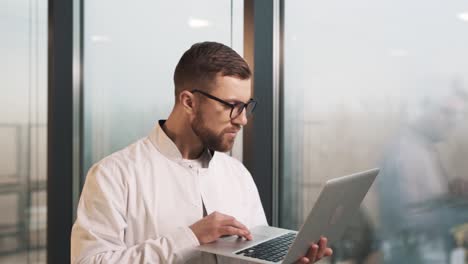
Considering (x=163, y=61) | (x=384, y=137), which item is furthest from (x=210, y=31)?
(x=384, y=137)

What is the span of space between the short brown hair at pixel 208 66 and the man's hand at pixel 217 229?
0.36m

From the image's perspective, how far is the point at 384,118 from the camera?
6.16ft

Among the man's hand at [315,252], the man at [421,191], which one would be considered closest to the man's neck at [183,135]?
the man's hand at [315,252]

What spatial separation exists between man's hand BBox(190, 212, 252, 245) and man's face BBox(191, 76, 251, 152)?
0.78 feet

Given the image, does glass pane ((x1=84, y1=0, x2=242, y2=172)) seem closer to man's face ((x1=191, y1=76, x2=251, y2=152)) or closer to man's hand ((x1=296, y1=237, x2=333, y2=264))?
man's face ((x1=191, y1=76, x2=251, y2=152))

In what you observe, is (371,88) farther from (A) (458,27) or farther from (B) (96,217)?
(B) (96,217)

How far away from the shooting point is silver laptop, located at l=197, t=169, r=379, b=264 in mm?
1108

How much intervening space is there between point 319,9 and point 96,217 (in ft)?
3.97

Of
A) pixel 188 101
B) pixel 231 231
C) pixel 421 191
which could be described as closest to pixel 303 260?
pixel 231 231

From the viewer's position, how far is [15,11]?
9.66 feet

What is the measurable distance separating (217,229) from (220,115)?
319mm

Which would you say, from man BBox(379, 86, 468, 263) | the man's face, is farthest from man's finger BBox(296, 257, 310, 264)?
man BBox(379, 86, 468, 263)

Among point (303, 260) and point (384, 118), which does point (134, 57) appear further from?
point (303, 260)

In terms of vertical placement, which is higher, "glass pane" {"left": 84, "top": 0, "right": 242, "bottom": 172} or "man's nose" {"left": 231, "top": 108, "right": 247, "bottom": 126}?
"glass pane" {"left": 84, "top": 0, "right": 242, "bottom": 172}
